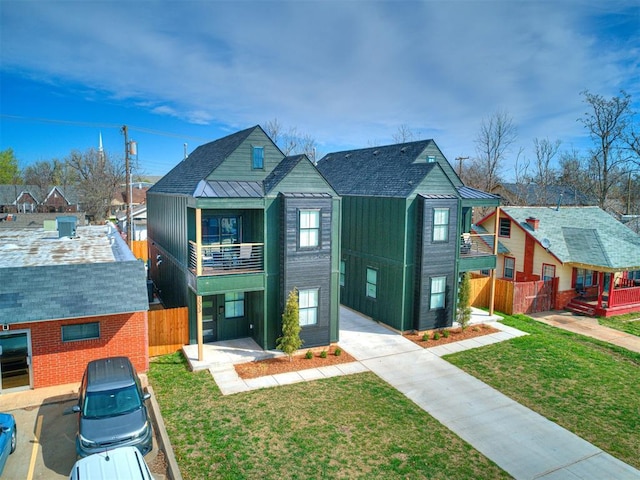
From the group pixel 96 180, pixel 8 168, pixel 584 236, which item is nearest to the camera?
pixel 584 236

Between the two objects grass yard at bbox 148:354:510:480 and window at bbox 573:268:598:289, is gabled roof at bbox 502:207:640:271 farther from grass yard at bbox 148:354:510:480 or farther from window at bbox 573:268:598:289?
grass yard at bbox 148:354:510:480

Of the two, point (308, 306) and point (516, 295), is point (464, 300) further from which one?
point (308, 306)

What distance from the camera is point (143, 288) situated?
13586 millimetres

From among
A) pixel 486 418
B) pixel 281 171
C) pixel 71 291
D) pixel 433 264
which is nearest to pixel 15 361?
pixel 71 291

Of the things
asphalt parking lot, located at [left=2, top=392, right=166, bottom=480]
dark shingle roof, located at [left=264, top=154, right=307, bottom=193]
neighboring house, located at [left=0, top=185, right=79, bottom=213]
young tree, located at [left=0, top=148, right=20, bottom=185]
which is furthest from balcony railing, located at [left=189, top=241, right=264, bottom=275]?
young tree, located at [left=0, top=148, right=20, bottom=185]

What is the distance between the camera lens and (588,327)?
21141 mm

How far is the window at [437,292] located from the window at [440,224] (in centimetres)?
182

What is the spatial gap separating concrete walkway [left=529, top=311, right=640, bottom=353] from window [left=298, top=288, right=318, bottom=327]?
12758 mm

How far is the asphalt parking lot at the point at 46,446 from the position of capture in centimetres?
932

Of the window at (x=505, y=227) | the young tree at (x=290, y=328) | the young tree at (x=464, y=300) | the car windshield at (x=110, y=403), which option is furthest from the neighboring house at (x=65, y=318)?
the window at (x=505, y=227)

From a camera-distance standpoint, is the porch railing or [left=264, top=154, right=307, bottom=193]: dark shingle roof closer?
[left=264, top=154, right=307, bottom=193]: dark shingle roof

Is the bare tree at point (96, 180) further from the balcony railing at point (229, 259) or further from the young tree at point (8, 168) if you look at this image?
the balcony railing at point (229, 259)

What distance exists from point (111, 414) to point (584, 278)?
84.5 ft

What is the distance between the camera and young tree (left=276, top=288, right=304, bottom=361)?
15.2 meters
